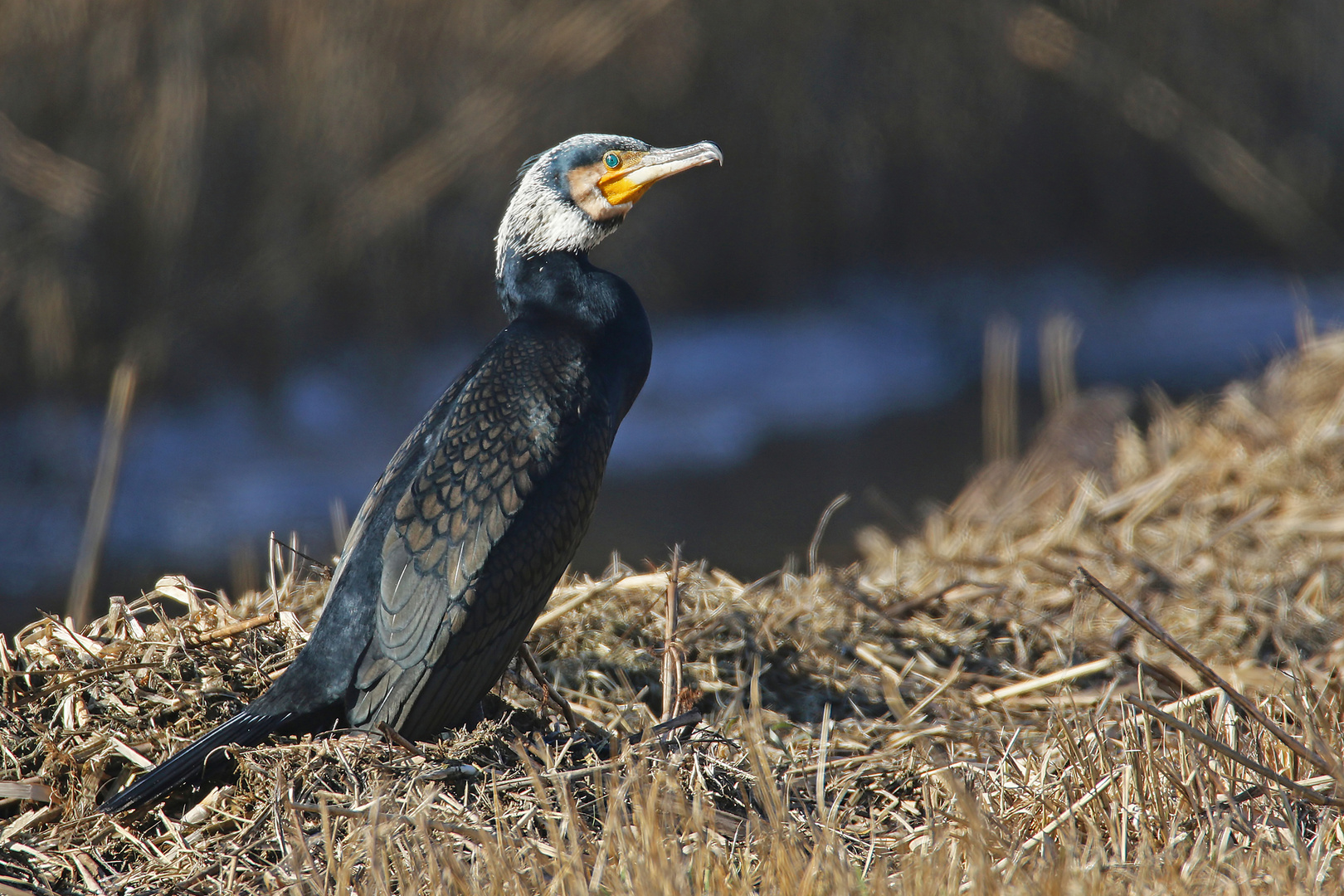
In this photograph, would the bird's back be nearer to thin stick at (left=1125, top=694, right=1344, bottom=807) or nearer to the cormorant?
the cormorant

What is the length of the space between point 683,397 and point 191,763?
275 inches

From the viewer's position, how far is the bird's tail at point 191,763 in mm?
2410

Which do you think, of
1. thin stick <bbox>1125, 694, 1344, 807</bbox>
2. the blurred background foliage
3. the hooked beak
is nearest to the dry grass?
thin stick <bbox>1125, 694, 1344, 807</bbox>

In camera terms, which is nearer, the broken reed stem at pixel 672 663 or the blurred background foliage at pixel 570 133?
the broken reed stem at pixel 672 663

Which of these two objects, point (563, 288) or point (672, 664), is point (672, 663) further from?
point (563, 288)

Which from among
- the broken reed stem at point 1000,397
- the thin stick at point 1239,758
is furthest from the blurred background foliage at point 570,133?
the thin stick at point 1239,758

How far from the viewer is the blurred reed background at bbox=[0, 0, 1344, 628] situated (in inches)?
287

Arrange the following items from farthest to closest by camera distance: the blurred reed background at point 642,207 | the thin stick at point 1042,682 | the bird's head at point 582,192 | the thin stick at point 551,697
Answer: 1. the blurred reed background at point 642,207
2. the bird's head at point 582,192
3. the thin stick at point 1042,682
4. the thin stick at point 551,697

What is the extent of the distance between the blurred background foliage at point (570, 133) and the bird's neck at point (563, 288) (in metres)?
4.81

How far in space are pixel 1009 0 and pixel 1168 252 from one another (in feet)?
10.7

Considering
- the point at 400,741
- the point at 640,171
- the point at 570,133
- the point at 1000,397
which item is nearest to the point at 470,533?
the point at 400,741

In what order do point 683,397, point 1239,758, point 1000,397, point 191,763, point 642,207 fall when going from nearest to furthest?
point 1239,758 → point 191,763 → point 1000,397 → point 642,207 → point 683,397

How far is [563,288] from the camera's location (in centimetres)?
329

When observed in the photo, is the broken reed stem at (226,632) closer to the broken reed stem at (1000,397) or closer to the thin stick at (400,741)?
the thin stick at (400,741)
